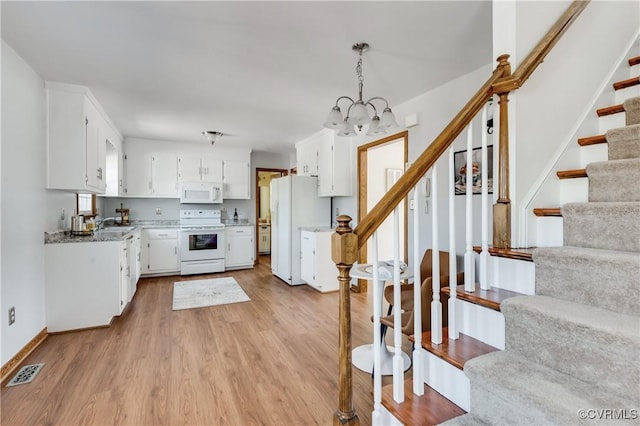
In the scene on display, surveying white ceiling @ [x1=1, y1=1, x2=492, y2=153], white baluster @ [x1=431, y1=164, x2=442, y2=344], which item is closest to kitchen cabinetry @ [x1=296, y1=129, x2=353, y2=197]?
white ceiling @ [x1=1, y1=1, x2=492, y2=153]

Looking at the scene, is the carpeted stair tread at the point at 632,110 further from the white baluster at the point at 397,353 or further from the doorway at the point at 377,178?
the doorway at the point at 377,178

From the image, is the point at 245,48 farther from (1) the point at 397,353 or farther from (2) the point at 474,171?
(1) the point at 397,353

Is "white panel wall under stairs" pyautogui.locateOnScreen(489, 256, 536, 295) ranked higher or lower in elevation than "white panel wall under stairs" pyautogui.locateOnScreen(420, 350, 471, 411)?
higher

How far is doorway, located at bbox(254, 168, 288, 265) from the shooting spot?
22.6ft

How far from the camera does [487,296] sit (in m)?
1.35

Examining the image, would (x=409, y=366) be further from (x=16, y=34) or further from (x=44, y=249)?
(x=16, y=34)

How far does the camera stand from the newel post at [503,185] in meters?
1.51

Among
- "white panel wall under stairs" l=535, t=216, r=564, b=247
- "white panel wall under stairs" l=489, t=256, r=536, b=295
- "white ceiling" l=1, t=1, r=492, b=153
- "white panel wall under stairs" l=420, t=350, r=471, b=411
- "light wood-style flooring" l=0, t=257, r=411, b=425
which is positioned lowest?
"light wood-style flooring" l=0, t=257, r=411, b=425

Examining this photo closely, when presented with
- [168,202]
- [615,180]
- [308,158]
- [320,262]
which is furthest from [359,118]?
[168,202]

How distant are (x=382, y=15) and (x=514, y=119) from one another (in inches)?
43.4

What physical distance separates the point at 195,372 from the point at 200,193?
405cm

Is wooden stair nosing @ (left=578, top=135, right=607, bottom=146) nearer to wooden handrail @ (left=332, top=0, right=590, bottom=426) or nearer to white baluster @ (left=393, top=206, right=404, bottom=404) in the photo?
wooden handrail @ (left=332, top=0, right=590, bottom=426)

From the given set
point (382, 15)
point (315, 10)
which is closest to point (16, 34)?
point (315, 10)

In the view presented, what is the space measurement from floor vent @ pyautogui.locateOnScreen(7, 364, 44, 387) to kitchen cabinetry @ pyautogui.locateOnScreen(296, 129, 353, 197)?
360cm
